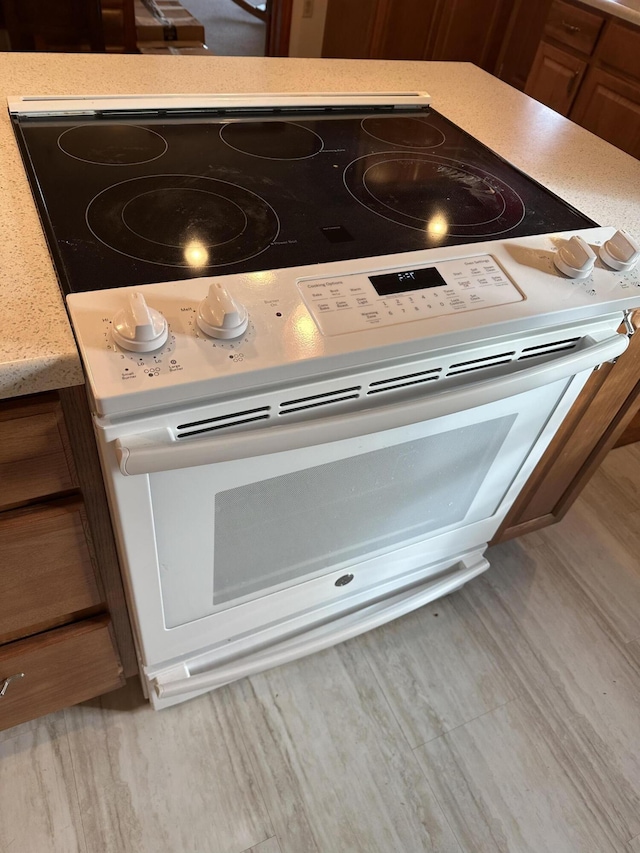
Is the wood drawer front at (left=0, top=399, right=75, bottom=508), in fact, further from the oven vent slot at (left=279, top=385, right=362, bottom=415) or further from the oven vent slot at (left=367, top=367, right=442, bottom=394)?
the oven vent slot at (left=367, top=367, right=442, bottom=394)

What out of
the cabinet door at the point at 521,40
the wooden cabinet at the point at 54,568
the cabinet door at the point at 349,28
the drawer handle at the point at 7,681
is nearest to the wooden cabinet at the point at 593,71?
the cabinet door at the point at 521,40

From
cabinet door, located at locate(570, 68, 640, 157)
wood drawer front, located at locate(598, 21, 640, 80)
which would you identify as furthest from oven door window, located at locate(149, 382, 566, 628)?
wood drawer front, located at locate(598, 21, 640, 80)

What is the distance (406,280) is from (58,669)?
79 centimetres

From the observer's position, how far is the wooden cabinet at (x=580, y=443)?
3.43 feet

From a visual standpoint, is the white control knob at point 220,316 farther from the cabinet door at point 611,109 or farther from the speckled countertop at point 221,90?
the cabinet door at point 611,109

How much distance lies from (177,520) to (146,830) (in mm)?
666

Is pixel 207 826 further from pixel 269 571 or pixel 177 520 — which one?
pixel 177 520

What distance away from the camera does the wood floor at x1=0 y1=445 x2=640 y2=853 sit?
1.06 meters

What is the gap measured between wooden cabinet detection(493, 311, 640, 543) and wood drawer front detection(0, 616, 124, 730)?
0.82 meters

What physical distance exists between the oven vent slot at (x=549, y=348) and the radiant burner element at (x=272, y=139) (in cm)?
45

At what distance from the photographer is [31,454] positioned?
0.66m

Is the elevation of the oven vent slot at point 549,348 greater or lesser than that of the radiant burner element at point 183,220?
lesser

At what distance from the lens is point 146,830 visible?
3.41 ft

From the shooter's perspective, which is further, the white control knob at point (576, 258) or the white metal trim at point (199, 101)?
the white metal trim at point (199, 101)
